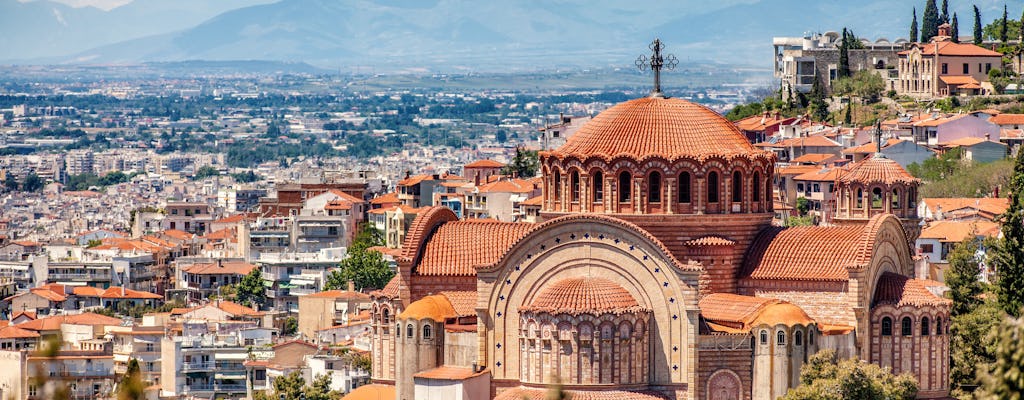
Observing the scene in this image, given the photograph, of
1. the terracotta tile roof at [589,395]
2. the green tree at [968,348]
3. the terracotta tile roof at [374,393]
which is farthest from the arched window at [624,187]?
the green tree at [968,348]

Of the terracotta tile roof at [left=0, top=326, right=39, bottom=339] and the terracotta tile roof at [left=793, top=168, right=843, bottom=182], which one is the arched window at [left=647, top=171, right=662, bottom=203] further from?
the terracotta tile roof at [left=793, top=168, right=843, bottom=182]

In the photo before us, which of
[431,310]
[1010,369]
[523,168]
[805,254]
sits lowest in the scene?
[431,310]

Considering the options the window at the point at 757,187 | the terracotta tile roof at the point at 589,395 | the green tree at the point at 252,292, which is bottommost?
the green tree at the point at 252,292

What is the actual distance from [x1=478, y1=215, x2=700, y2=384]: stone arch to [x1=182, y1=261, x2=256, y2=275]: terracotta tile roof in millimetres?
64040

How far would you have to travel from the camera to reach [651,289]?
54.2 metres

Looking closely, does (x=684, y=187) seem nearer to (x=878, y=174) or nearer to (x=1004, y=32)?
(x=878, y=174)

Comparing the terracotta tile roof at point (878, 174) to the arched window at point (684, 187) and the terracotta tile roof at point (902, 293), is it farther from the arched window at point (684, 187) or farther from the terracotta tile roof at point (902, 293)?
the arched window at point (684, 187)

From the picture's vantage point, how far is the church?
2109 inches

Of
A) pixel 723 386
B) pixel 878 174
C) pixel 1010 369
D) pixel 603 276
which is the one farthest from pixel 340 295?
pixel 1010 369

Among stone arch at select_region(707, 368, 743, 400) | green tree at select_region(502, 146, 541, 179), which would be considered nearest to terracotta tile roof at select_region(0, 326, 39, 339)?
green tree at select_region(502, 146, 541, 179)

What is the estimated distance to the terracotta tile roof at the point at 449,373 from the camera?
54.2 metres

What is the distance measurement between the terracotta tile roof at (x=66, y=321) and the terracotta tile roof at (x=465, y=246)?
3883cm

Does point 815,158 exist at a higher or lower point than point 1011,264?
higher

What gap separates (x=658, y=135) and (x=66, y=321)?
147 ft
